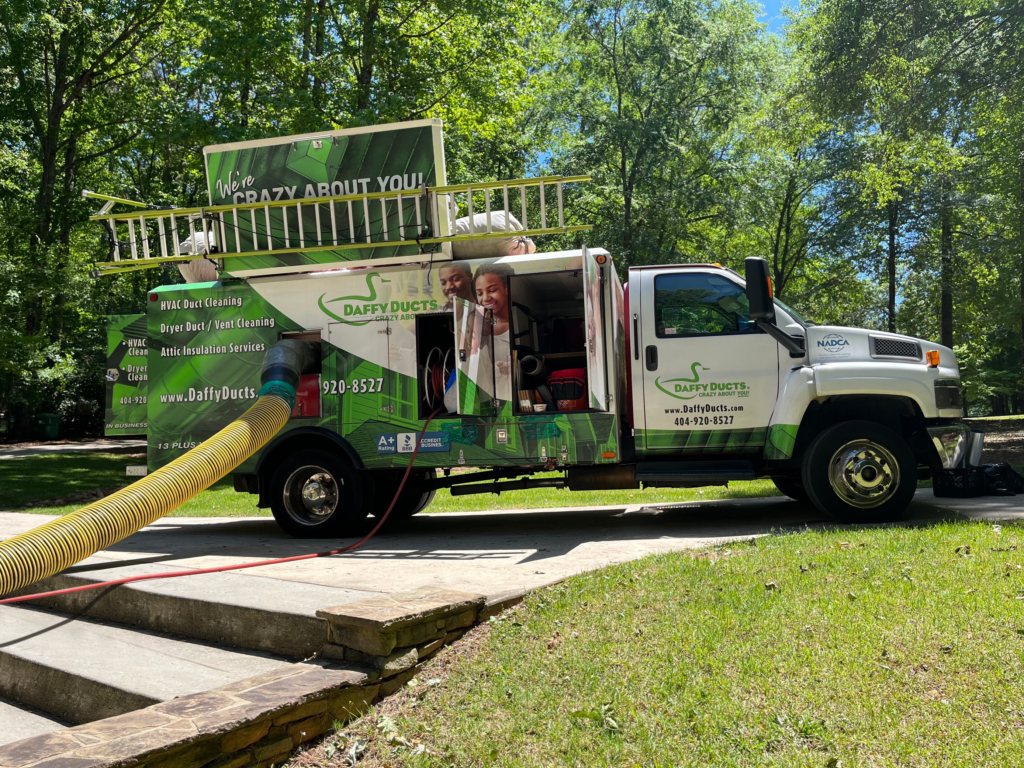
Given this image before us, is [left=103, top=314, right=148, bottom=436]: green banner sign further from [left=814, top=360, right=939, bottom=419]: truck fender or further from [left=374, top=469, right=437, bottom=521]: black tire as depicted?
[left=814, top=360, right=939, bottom=419]: truck fender

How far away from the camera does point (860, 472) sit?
7.70 metres

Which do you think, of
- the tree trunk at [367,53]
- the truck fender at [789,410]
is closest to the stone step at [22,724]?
the truck fender at [789,410]

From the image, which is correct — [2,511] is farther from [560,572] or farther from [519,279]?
[560,572]

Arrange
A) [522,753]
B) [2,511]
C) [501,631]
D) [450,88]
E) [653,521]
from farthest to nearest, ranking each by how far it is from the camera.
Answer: [450,88]
[2,511]
[653,521]
[501,631]
[522,753]

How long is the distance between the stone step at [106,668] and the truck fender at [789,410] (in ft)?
17.1

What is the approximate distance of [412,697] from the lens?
3.97 meters

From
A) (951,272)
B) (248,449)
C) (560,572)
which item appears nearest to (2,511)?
(248,449)

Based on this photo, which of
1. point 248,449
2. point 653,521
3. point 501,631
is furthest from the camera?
point 653,521

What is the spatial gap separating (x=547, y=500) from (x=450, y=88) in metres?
10.7

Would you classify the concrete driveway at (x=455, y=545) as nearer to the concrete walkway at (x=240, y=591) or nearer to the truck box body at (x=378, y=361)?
the concrete walkway at (x=240, y=591)

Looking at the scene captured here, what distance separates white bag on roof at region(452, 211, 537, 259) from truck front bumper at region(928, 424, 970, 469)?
442 cm

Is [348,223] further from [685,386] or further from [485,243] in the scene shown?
[685,386]

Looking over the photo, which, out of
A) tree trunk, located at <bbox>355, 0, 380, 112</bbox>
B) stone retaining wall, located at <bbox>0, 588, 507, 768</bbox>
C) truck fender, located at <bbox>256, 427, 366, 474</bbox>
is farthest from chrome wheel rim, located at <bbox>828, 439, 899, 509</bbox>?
tree trunk, located at <bbox>355, 0, 380, 112</bbox>

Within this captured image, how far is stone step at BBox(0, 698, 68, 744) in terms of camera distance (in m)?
4.02
